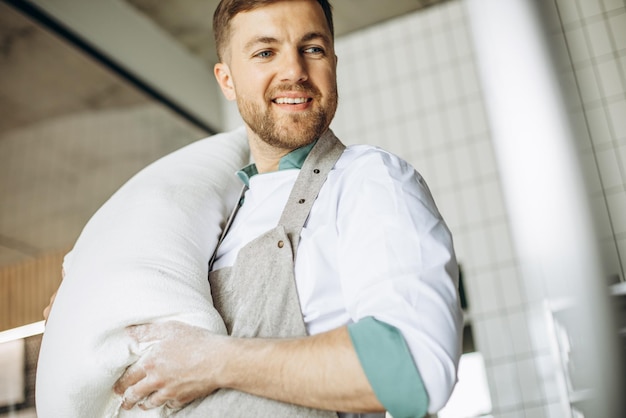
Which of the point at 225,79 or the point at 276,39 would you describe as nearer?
the point at 276,39

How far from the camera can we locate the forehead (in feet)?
3.38

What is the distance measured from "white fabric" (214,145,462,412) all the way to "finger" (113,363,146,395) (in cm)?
19

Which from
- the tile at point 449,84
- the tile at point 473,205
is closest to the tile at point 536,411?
the tile at point 473,205

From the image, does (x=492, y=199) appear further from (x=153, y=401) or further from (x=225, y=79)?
(x=153, y=401)

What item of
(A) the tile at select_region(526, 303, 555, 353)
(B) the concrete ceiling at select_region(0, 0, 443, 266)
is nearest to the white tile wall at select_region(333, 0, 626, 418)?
(B) the concrete ceiling at select_region(0, 0, 443, 266)

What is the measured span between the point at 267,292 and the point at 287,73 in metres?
0.33

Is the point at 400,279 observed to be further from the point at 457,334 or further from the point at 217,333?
the point at 217,333

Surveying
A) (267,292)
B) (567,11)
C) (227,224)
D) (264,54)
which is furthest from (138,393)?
(567,11)

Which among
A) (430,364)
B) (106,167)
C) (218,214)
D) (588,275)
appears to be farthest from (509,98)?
(106,167)

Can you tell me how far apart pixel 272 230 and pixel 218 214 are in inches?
6.9

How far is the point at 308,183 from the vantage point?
918 mm

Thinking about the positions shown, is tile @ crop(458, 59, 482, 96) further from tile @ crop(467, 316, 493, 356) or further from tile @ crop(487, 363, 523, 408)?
tile @ crop(487, 363, 523, 408)

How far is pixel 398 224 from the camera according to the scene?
2.50 ft

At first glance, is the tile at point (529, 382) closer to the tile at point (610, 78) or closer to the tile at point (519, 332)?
the tile at point (519, 332)
